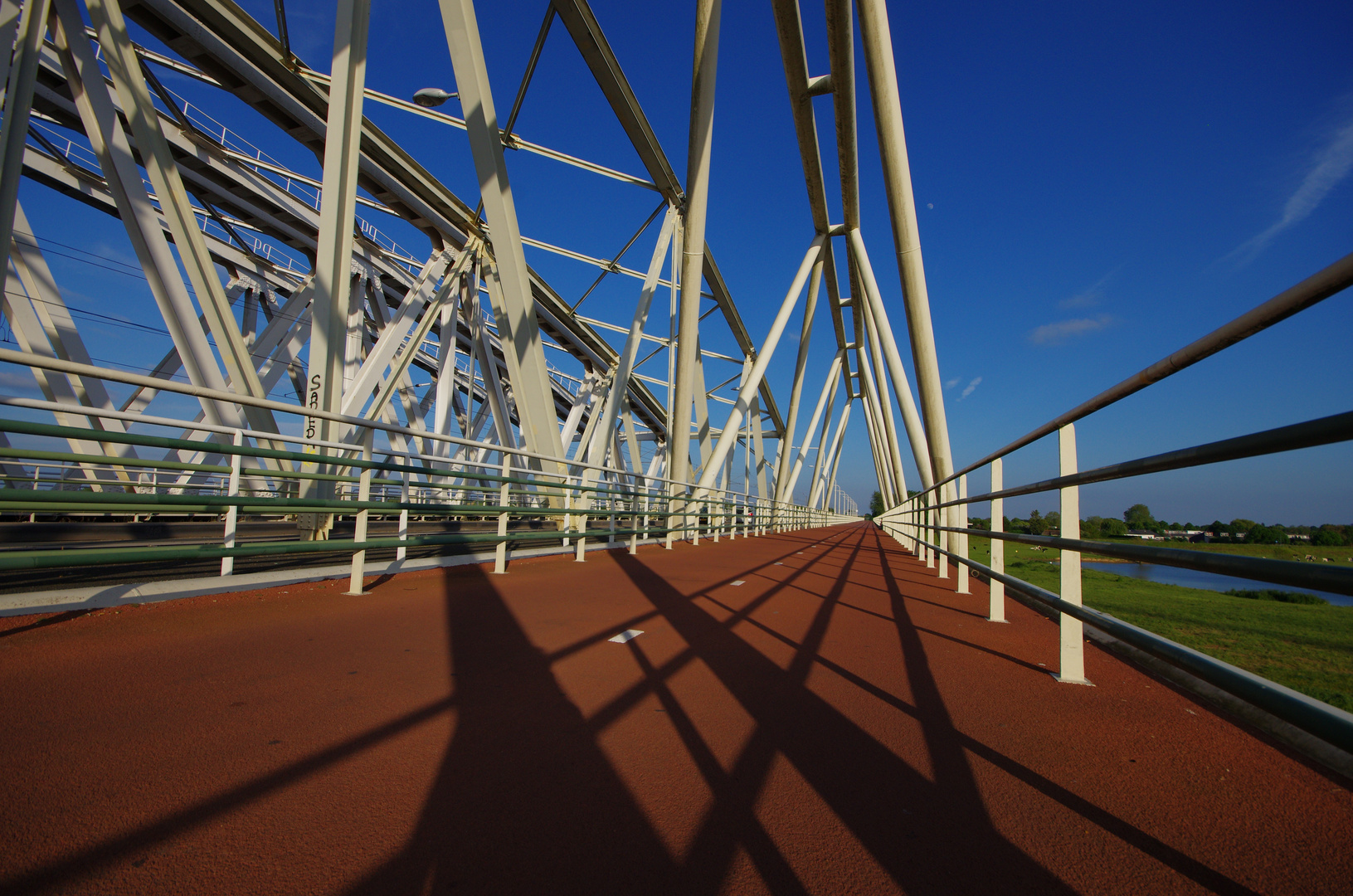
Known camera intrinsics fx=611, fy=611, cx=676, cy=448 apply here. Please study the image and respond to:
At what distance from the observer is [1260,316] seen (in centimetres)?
129

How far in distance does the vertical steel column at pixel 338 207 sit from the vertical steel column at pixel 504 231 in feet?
4.45

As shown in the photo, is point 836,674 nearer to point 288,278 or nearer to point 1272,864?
point 1272,864

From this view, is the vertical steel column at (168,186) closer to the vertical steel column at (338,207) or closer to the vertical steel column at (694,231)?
the vertical steel column at (338,207)

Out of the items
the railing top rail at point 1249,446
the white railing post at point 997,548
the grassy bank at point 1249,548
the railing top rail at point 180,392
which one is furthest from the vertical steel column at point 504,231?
the railing top rail at point 1249,446

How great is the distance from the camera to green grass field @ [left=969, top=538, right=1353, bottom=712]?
3.26 metres

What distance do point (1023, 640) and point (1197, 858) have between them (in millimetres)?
2545

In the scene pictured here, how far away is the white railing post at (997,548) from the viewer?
374 centimetres

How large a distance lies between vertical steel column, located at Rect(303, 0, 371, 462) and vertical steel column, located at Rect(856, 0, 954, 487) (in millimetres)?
7197

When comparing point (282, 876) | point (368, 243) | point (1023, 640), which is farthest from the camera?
point (368, 243)

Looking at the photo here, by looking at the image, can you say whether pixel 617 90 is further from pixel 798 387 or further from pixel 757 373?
pixel 798 387

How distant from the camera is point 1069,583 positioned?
259 centimetres

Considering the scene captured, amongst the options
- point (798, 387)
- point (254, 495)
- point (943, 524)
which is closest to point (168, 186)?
point (254, 495)

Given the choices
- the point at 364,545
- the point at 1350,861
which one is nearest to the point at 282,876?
the point at 1350,861

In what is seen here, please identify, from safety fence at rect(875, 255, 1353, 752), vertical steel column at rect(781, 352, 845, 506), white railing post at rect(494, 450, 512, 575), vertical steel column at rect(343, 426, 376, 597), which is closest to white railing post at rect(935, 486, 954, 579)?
safety fence at rect(875, 255, 1353, 752)
